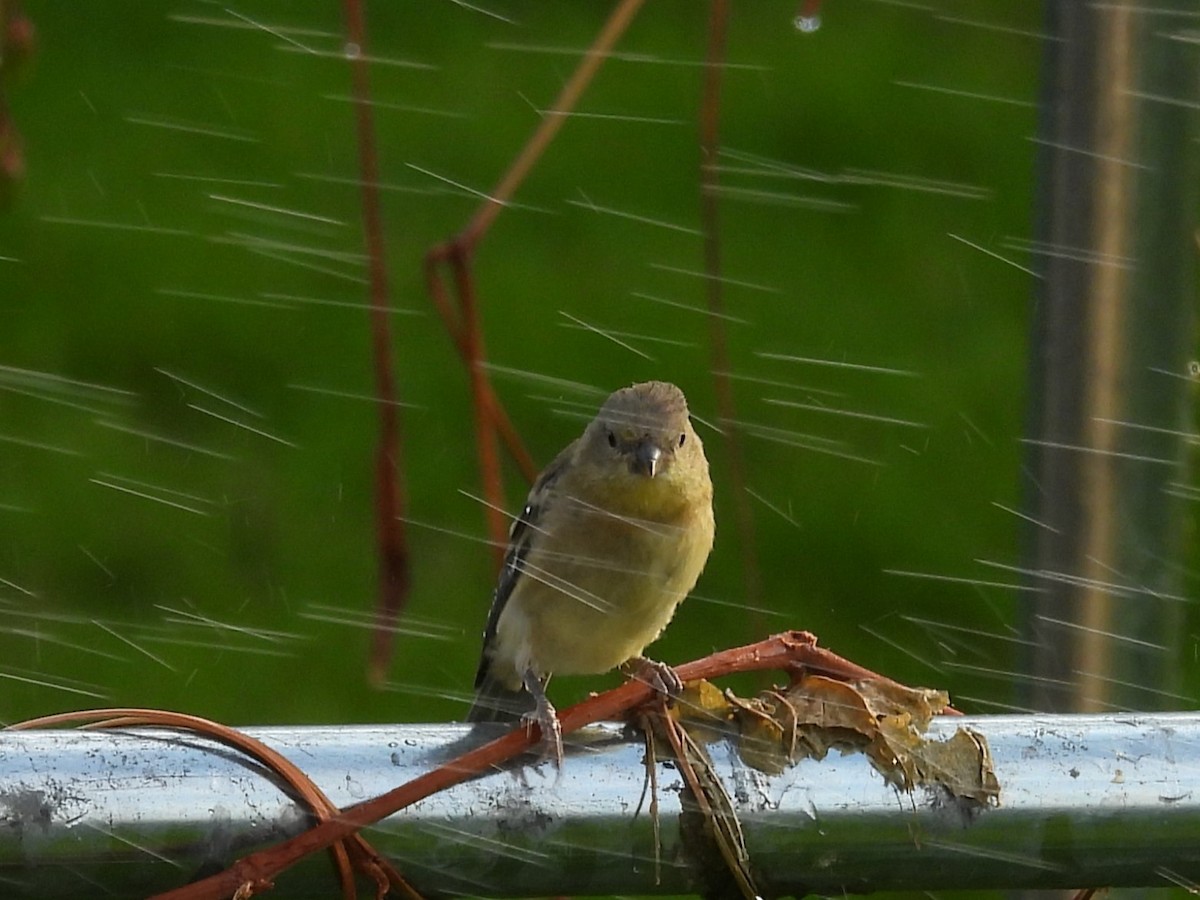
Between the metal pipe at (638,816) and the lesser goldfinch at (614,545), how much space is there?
1640 millimetres

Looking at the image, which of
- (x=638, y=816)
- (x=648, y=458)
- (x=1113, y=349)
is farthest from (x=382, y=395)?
(x=648, y=458)

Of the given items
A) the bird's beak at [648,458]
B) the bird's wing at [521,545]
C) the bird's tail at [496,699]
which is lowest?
the bird's tail at [496,699]

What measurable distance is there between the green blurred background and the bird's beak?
215cm

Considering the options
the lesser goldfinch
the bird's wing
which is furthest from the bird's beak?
the bird's wing

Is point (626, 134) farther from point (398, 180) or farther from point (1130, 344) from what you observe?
point (1130, 344)

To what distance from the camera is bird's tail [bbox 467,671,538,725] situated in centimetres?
370

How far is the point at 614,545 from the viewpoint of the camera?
3.40 m

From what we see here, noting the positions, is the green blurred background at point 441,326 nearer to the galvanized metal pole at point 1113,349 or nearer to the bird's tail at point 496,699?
the bird's tail at point 496,699

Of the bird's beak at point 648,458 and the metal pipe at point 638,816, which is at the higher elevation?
the bird's beak at point 648,458

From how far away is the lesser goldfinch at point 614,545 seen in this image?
337 cm

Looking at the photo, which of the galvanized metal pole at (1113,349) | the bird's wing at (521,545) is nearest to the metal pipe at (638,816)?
the galvanized metal pole at (1113,349)

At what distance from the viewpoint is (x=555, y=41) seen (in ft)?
24.4

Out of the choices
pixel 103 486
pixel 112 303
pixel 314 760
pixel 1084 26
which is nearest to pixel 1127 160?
pixel 1084 26

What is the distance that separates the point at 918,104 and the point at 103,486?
3489 millimetres
